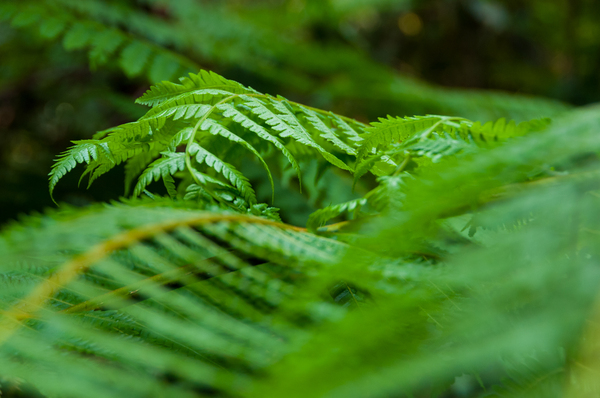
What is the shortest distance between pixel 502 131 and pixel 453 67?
3.75m

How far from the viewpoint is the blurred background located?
1.54 metres

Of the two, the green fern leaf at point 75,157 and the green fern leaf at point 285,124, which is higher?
the green fern leaf at point 285,124

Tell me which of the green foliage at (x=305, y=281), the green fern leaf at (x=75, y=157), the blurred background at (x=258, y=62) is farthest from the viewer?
the blurred background at (x=258, y=62)

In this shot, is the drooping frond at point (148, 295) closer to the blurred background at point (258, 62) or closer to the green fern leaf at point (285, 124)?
the green fern leaf at point (285, 124)

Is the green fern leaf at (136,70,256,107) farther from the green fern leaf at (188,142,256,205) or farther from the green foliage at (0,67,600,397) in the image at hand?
the green fern leaf at (188,142,256,205)

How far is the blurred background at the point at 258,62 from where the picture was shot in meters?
1.54

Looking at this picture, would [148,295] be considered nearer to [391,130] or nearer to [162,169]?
[162,169]

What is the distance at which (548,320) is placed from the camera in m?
0.29

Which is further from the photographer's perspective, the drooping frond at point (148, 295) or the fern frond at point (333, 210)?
the fern frond at point (333, 210)

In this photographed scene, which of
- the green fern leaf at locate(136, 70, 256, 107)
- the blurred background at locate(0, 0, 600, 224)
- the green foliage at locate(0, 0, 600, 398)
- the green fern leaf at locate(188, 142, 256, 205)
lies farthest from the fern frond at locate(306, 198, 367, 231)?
the blurred background at locate(0, 0, 600, 224)

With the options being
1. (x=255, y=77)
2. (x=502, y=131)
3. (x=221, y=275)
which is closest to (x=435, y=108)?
(x=255, y=77)

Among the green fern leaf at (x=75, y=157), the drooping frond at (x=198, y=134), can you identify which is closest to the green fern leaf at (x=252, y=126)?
the drooping frond at (x=198, y=134)

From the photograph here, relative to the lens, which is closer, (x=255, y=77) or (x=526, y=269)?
(x=526, y=269)

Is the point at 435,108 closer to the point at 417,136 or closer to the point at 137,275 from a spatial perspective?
the point at 417,136
